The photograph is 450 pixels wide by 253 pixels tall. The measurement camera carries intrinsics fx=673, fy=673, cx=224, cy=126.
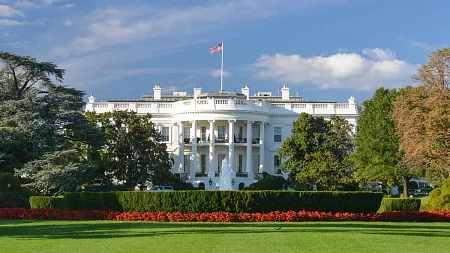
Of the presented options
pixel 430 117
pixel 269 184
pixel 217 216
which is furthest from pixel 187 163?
pixel 217 216

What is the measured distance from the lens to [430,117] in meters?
40.5

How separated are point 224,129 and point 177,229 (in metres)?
51.4

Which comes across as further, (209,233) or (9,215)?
(9,215)

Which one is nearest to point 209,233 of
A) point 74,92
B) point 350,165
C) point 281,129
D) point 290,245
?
point 290,245

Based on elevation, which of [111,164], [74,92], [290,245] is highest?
[74,92]

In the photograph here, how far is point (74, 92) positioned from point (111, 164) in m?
8.64

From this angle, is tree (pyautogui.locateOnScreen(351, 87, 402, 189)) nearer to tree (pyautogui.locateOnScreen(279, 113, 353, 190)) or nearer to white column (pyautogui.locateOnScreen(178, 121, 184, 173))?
tree (pyautogui.locateOnScreen(279, 113, 353, 190))

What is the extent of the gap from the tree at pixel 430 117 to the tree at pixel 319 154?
13131 millimetres

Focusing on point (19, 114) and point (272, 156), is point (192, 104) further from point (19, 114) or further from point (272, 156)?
point (19, 114)

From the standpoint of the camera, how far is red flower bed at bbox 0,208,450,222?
89.1ft

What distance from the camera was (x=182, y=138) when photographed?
241ft

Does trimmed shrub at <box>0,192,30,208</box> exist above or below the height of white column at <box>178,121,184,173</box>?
below

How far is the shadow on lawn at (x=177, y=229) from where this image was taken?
2117cm

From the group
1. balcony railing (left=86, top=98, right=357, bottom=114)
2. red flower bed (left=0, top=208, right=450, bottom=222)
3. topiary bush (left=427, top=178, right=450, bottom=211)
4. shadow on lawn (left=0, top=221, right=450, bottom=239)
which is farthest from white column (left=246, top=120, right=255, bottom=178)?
shadow on lawn (left=0, top=221, right=450, bottom=239)
